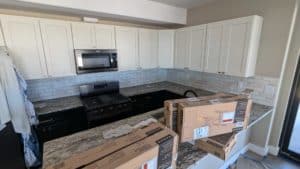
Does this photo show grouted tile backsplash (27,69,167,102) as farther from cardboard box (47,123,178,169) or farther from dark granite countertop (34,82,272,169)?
cardboard box (47,123,178,169)

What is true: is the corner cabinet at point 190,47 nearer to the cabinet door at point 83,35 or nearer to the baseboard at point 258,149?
the baseboard at point 258,149

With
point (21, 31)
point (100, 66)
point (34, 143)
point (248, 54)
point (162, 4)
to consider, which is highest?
point (162, 4)

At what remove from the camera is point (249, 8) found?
2365 mm

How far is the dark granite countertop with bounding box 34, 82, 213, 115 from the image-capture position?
227 cm

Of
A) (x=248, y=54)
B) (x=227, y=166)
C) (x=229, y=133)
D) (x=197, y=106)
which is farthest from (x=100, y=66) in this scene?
(x=227, y=166)

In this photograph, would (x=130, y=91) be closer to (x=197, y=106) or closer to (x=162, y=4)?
(x=162, y=4)

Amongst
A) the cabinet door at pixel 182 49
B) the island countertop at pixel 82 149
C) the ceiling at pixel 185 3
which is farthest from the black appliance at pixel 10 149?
the ceiling at pixel 185 3

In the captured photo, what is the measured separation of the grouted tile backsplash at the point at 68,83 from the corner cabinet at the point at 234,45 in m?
1.72

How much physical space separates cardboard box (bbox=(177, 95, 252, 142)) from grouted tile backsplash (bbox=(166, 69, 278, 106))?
125cm

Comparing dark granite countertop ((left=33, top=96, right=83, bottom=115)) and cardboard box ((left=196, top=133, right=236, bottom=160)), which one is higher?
cardboard box ((left=196, top=133, right=236, bottom=160))

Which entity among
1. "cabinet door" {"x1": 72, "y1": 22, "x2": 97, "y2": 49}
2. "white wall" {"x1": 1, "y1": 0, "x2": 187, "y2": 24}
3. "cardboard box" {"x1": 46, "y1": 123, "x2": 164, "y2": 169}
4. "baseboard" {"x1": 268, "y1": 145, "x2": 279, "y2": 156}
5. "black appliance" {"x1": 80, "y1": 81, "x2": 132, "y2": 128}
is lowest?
"baseboard" {"x1": 268, "y1": 145, "x2": 279, "y2": 156}

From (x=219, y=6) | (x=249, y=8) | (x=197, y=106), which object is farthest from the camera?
(x=219, y=6)

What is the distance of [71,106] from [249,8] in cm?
327

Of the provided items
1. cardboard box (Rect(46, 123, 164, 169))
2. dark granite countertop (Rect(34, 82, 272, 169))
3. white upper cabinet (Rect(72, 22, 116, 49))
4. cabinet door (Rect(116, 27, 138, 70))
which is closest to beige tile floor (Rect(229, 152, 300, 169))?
dark granite countertop (Rect(34, 82, 272, 169))
